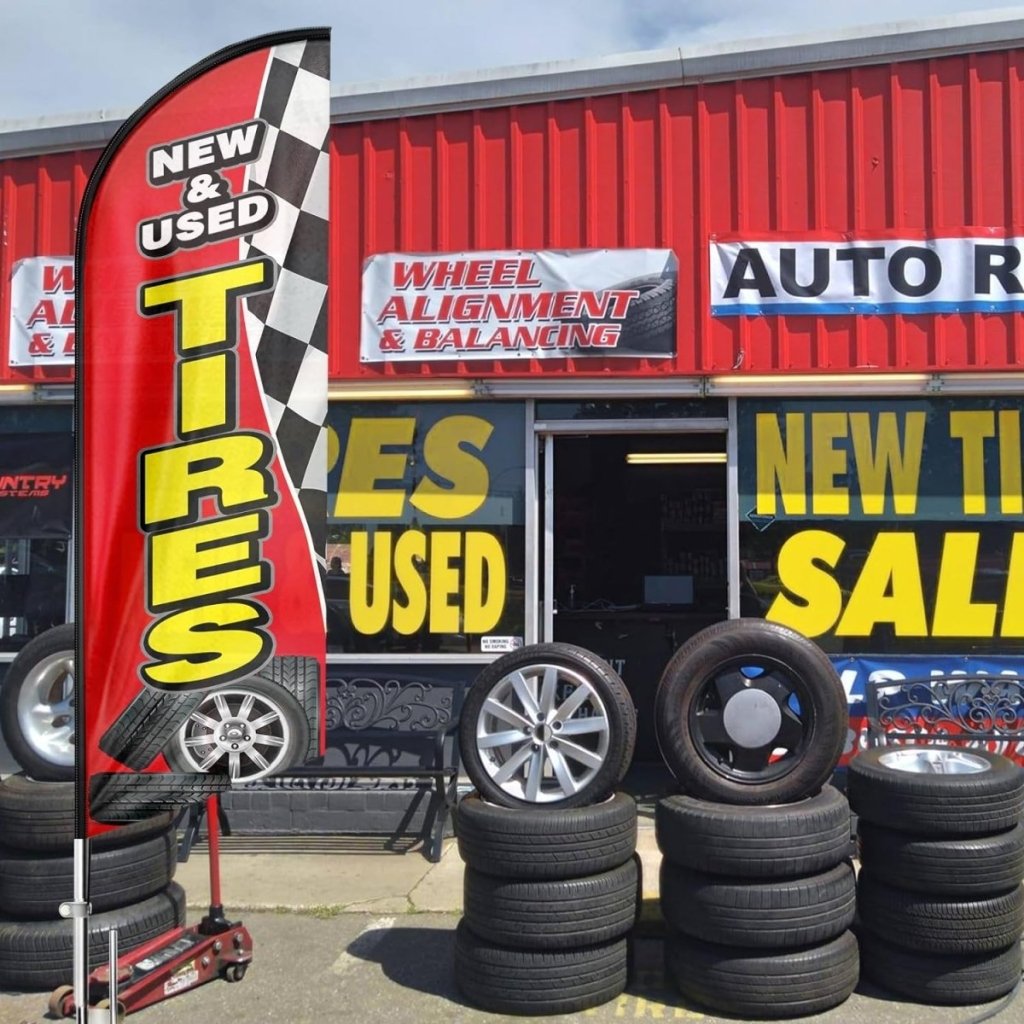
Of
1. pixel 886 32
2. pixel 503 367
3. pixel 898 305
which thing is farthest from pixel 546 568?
pixel 886 32

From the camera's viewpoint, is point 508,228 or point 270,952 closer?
point 270,952

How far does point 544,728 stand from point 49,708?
2.68 m

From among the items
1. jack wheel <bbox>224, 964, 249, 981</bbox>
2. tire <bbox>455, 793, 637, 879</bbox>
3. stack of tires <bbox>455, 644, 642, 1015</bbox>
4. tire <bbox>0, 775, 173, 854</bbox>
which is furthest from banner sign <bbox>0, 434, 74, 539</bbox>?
tire <bbox>455, 793, 637, 879</bbox>

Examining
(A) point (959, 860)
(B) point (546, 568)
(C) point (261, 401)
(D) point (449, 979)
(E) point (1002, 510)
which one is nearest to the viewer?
(C) point (261, 401)

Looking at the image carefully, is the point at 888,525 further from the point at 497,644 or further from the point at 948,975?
the point at 948,975

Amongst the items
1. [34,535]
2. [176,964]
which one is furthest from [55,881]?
[34,535]

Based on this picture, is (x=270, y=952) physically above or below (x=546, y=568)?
below

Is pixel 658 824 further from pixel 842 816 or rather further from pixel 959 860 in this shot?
pixel 959 860

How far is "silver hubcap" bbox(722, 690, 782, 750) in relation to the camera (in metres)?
4.80

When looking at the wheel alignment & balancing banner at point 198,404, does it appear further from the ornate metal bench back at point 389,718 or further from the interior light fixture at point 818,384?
the interior light fixture at point 818,384

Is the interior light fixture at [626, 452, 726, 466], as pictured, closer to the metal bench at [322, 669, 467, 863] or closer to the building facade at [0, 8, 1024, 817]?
the building facade at [0, 8, 1024, 817]

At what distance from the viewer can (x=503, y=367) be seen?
294 inches

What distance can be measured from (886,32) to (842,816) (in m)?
5.52

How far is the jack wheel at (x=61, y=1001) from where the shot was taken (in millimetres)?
4077
